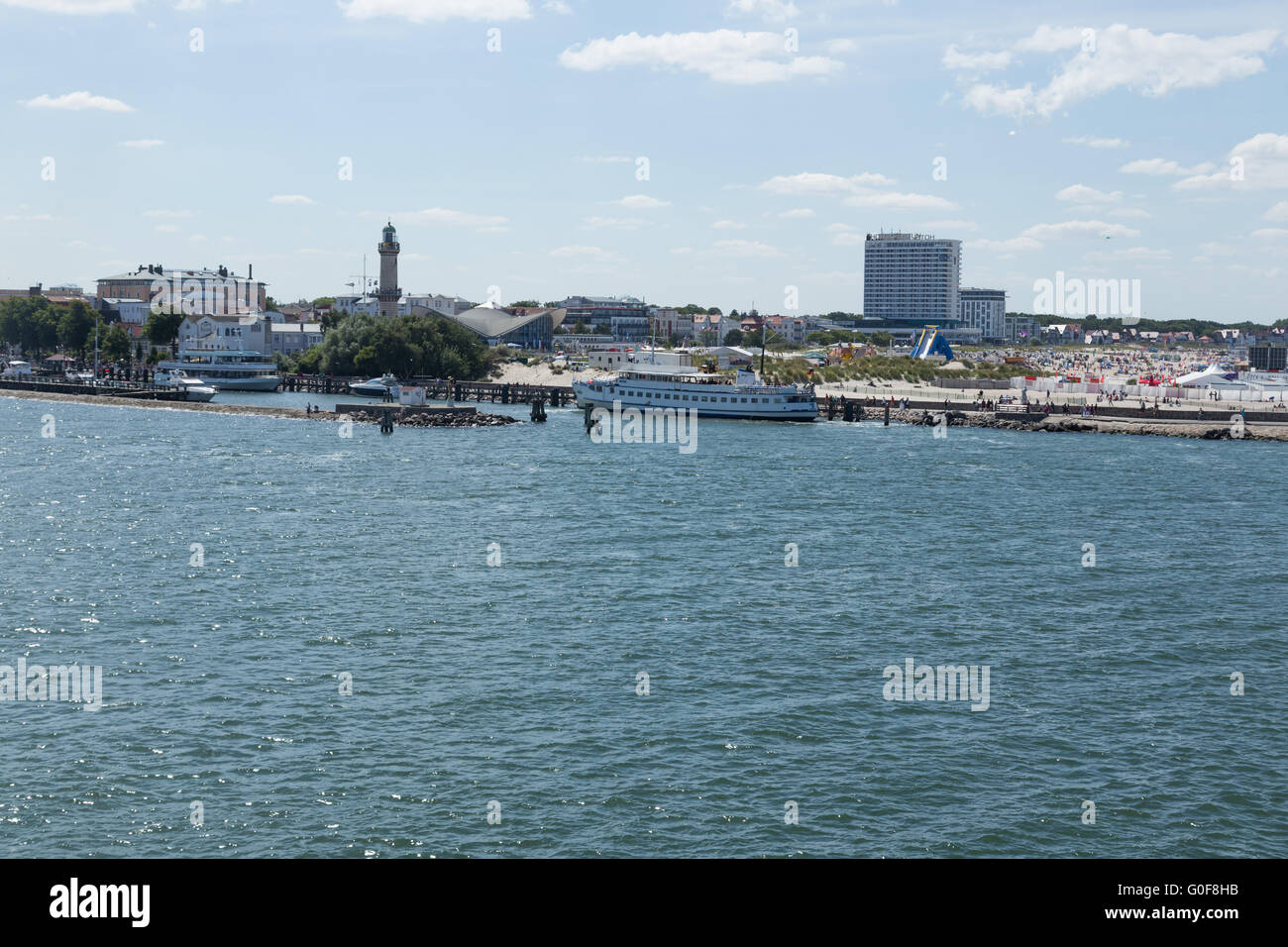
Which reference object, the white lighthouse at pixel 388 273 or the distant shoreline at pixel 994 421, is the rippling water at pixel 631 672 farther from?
the white lighthouse at pixel 388 273

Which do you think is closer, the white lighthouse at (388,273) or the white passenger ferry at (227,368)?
the white passenger ferry at (227,368)

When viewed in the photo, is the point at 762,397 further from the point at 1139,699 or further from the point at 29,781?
the point at 29,781

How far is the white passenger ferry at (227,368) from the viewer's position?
136 metres

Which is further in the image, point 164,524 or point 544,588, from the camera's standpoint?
point 164,524

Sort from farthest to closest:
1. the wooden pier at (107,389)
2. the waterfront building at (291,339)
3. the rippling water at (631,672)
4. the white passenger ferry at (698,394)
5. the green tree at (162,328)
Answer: the waterfront building at (291,339)
the green tree at (162,328)
the wooden pier at (107,389)
the white passenger ferry at (698,394)
the rippling water at (631,672)

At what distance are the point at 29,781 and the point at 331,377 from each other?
406ft

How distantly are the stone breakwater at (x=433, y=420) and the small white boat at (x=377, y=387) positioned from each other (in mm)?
22078

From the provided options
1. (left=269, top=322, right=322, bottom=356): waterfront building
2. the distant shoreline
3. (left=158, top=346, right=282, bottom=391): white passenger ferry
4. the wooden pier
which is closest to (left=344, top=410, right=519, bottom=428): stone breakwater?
the distant shoreline

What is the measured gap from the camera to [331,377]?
139m

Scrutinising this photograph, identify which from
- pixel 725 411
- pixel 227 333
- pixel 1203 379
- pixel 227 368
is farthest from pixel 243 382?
pixel 1203 379

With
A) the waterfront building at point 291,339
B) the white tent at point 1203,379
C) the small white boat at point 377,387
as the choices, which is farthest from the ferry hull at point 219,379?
the white tent at point 1203,379

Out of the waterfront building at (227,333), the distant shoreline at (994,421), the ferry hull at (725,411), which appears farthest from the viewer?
the waterfront building at (227,333)
